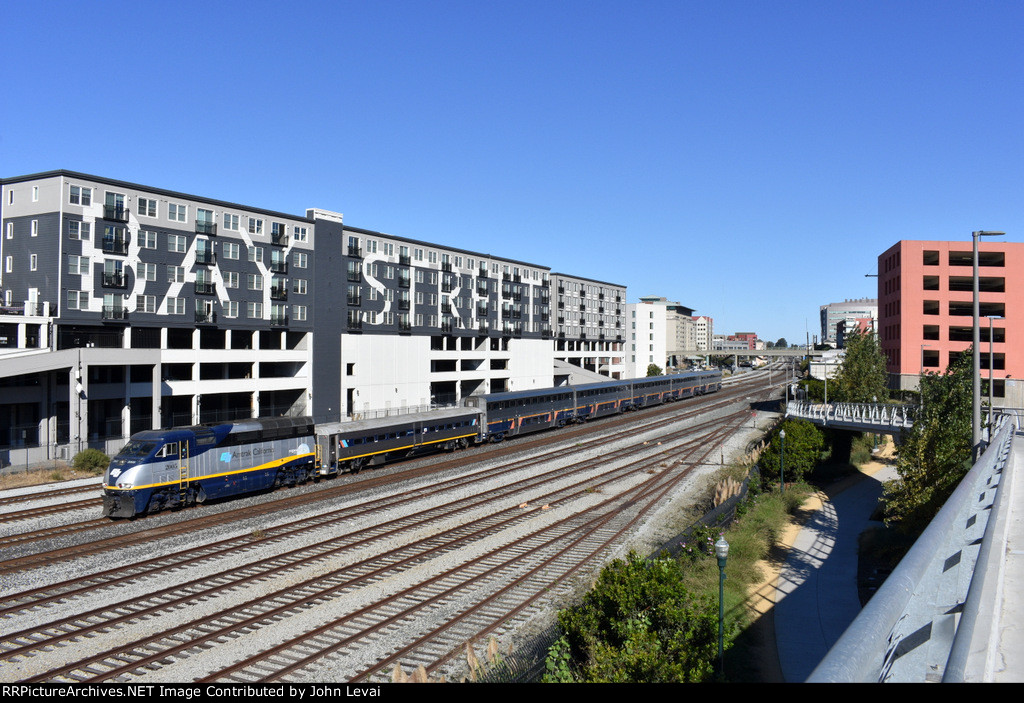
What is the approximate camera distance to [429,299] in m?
73.3

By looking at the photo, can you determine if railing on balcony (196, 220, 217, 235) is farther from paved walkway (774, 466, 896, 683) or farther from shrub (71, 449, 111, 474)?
paved walkway (774, 466, 896, 683)

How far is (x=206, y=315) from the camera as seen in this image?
2039 inches

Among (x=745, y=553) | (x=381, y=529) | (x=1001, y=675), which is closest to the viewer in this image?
(x=1001, y=675)

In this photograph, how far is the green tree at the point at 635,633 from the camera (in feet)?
37.2

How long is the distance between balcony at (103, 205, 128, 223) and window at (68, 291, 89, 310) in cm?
556

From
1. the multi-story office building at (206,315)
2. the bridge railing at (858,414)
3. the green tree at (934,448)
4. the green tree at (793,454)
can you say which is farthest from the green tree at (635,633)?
the multi-story office building at (206,315)

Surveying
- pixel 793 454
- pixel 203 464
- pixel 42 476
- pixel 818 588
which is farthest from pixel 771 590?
pixel 42 476

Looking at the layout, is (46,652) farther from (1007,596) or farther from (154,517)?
(1007,596)

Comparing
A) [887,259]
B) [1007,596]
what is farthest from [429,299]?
[1007,596]

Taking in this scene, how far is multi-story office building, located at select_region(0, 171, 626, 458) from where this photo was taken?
43.7m

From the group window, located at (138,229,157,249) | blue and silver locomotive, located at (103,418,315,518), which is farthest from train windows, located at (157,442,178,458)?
window, located at (138,229,157,249)

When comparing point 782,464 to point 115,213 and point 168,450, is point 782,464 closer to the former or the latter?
point 168,450

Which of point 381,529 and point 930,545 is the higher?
point 930,545

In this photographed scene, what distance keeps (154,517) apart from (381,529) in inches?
390
